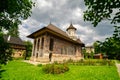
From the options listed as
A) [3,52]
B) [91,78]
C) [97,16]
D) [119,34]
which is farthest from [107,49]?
[91,78]

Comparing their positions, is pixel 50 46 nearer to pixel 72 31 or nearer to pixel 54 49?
pixel 54 49

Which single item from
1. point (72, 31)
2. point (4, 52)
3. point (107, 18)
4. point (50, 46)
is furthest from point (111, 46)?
point (72, 31)

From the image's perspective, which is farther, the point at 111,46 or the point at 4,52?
the point at 4,52

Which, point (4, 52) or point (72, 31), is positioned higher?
point (72, 31)

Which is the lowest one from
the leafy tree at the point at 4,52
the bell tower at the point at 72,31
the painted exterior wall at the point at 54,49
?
the leafy tree at the point at 4,52

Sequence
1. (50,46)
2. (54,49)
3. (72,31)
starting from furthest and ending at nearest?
1. (72,31)
2. (50,46)
3. (54,49)

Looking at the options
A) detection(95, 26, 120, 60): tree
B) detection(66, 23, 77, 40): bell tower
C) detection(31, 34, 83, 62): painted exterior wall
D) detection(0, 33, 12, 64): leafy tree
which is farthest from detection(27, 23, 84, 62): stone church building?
detection(95, 26, 120, 60): tree

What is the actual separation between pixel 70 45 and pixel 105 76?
26463 mm

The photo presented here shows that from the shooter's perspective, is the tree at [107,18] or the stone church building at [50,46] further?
the stone church building at [50,46]

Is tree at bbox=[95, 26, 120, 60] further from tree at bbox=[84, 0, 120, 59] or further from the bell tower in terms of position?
the bell tower

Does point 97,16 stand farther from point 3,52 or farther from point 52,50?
point 52,50

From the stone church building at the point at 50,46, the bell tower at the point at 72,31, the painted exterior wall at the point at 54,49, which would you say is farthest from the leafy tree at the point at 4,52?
the bell tower at the point at 72,31

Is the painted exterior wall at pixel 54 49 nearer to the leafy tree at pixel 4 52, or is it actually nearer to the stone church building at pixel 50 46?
the stone church building at pixel 50 46

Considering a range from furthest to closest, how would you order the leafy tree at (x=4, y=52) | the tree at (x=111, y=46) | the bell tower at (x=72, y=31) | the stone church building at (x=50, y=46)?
the bell tower at (x=72, y=31), the stone church building at (x=50, y=46), the leafy tree at (x=4, y=52), the tree at (x=111, y=46)
